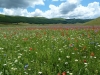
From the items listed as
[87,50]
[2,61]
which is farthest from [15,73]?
[87,50]

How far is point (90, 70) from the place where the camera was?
4.48 meters

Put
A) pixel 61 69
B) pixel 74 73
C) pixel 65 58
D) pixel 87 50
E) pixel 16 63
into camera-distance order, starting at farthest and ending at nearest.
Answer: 1. pixel 87 50
2. pixel 65 58
3. pixel 16 63
4. pixel 61 69
5. pixel 74 73

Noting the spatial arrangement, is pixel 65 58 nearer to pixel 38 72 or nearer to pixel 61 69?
pixel 61 69

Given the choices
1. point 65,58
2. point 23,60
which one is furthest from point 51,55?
point 23,60

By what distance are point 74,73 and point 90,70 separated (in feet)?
1.55

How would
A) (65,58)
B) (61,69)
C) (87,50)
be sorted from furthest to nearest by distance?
1. (87,50)
2. (65,58)
3. (61,69)

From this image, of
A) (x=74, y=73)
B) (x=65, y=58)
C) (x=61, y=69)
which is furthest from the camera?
(x=65, y=58)

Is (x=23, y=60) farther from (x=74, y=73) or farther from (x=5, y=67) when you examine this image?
(x=74, y=73)

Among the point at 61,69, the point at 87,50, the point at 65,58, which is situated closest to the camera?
the point at 61,69

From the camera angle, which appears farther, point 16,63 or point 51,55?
point 51,55

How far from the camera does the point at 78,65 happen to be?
488cm

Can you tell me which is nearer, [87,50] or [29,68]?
[29,68]

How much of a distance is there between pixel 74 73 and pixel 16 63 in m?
1.91

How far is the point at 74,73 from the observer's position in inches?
171
